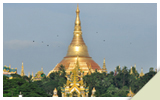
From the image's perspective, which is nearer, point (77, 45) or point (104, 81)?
point (104, 81)

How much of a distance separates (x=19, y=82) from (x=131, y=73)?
19.6m

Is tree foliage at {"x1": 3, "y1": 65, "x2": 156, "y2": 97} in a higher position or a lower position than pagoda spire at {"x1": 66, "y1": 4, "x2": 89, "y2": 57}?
lower

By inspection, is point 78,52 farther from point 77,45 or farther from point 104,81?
point 104,81

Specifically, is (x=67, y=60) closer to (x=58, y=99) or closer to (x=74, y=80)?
(x=74, y=80)

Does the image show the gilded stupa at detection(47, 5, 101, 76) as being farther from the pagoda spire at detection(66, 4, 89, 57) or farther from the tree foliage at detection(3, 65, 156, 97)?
the tree foliage at detection(3, 65, 156, 97)

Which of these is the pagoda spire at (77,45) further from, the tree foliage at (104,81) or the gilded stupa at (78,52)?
the tree foliage at (104,81)

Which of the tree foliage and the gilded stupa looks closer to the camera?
the tree foliage

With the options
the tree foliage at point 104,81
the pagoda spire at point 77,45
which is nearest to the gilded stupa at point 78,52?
the pagoda spire at point 77,45

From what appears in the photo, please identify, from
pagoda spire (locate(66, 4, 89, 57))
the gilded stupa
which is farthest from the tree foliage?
pagoda spire (locate(66, 4, 89, 57))

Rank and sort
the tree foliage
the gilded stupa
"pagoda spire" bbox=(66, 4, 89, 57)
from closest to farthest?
the tree foliage → the gilded stupa → "pagoda spire" bbox=(66, 4, 89, 57)

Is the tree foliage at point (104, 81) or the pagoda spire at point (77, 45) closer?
the tree foliage at point (104, 81)

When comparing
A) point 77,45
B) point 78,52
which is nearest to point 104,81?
point 78,52

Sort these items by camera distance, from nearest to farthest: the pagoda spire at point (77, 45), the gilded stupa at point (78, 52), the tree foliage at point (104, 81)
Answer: the tree foliage at point (104, 81) < the gilded stupa at point (78, 52) < the pagoda spire at point (77, 45)

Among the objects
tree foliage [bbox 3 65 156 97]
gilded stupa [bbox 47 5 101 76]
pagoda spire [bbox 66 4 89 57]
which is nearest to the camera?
tree foliage [bbox 3 65 156 97]
